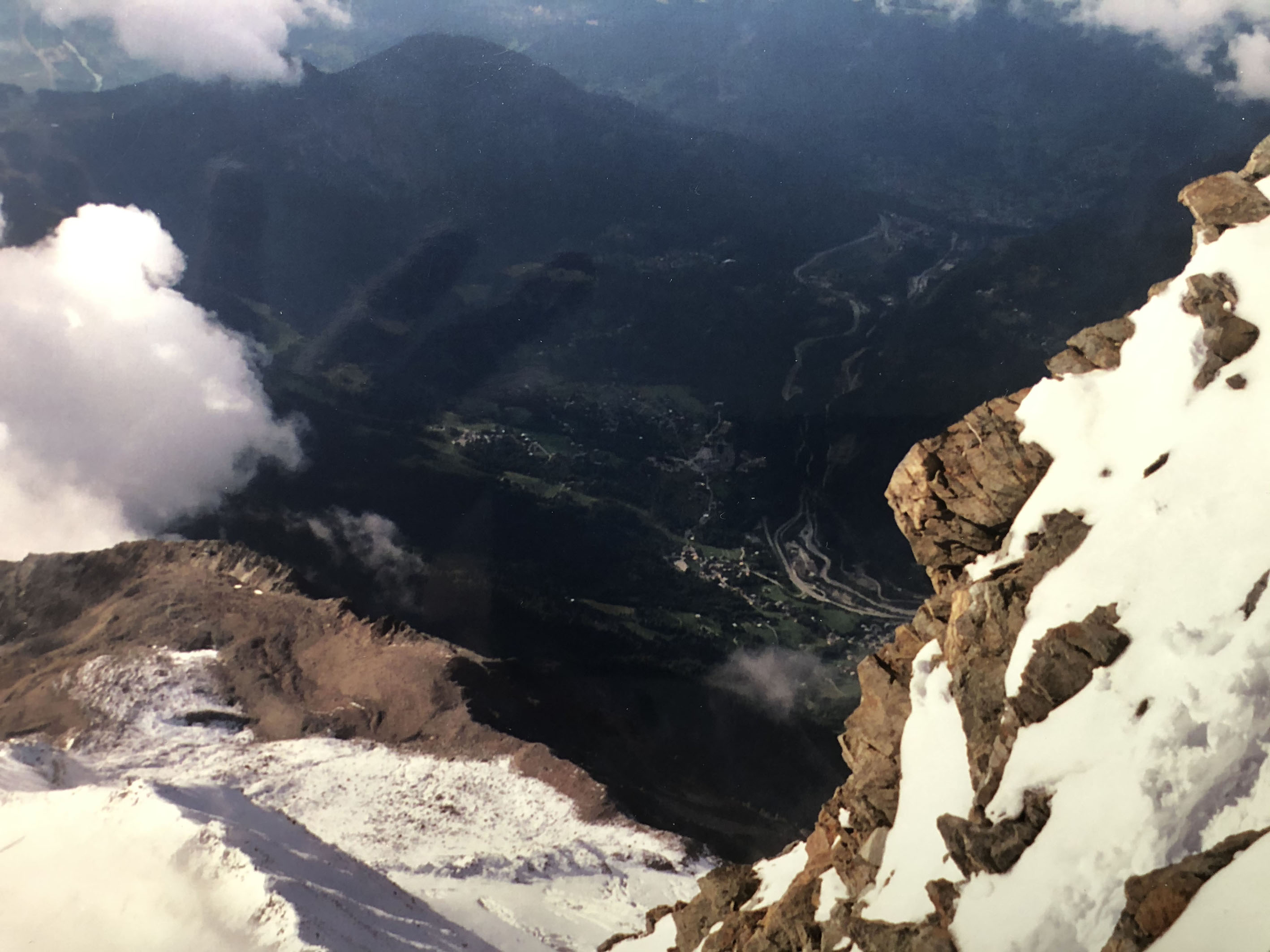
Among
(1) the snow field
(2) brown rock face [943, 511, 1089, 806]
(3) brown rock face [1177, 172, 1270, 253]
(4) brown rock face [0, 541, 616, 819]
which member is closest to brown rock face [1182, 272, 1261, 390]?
(3) brown rock face [1177, 172, 1270, 253]

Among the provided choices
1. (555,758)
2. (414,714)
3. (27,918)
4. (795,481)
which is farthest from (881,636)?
(27,918)

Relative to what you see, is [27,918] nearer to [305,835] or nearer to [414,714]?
[305,835]

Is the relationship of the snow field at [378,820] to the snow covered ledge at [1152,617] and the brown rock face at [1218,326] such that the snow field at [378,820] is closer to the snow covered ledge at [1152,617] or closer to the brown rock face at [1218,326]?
the snow covered ledge at [1152,617]

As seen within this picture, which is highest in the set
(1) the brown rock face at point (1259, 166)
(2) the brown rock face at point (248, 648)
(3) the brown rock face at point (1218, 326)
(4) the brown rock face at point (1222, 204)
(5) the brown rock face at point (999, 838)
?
(1) the brown rock face at point (1259, 166)

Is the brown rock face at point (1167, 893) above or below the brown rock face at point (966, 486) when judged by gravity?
below

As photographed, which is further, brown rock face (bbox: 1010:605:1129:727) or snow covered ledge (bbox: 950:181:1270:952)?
brown rock face (bbox: 1010:605:1129:727)

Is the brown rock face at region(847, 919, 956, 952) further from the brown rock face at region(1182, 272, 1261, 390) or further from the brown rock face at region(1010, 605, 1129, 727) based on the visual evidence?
the brown rock face at region(1182, 272, 1261, 390)

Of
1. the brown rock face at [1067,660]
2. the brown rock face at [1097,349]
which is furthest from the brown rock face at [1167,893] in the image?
the brown rock face at [1097,349]
